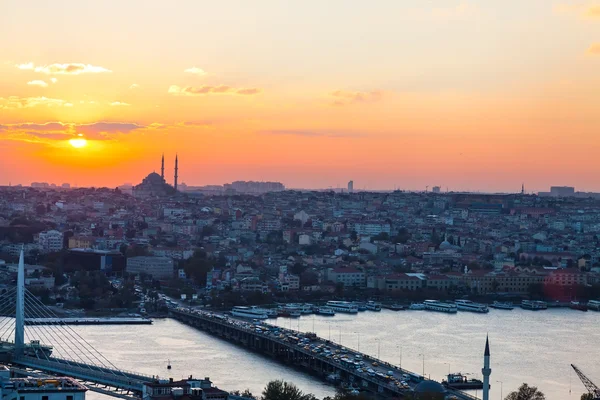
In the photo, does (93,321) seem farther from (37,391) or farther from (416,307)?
(37,391)

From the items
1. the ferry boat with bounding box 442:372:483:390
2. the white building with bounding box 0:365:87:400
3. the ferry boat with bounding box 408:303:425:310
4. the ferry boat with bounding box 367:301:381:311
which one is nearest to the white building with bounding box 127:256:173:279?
the ferry boat with bounding box 367:301:381:311

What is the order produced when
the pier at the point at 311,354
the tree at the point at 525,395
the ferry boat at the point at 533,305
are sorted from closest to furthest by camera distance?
the tree at the point at 525,395 < the pier at the point at 311,354 < the ferry boat at the point at 533,305

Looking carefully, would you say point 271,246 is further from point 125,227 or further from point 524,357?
point 524,357

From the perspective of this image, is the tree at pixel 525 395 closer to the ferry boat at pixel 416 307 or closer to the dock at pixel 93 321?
the dock at pixel 93 321

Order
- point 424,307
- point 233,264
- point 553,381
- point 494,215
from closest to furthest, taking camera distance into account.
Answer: point 553,381 → point 424,307 → point 233,264 → point 494,215

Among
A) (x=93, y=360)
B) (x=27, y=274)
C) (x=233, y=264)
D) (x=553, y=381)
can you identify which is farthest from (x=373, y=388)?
(x=233, y=264)

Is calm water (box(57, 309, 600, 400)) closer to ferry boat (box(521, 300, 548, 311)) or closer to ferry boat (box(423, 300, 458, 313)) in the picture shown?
ferry boat (box(423, 300, 458, 313))

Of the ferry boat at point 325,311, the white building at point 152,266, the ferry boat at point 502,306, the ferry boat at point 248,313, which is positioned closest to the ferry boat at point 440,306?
the ferry boat at point 502,306
